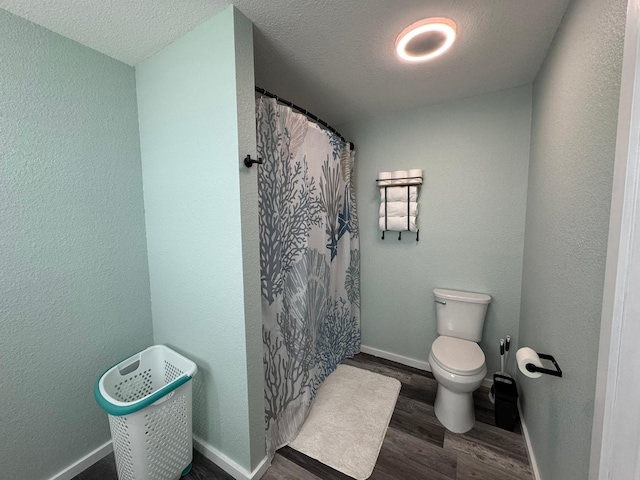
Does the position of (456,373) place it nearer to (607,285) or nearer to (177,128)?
(607,285)

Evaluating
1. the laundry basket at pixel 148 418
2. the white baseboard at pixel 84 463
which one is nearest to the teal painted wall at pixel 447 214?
the laundry basket at pixel 148 418

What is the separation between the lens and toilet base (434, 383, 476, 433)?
1.54 metres

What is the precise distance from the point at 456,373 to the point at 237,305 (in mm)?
1373

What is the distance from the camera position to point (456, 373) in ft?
4.85

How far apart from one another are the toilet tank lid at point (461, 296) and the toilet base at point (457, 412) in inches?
24.7

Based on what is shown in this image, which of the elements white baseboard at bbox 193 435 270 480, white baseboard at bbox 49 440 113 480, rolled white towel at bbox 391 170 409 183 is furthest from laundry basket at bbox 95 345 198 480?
rolled white towel at bbox 391 170 409 183

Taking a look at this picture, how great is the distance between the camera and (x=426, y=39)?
3.99 feet

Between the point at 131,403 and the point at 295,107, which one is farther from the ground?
the point at 295,107

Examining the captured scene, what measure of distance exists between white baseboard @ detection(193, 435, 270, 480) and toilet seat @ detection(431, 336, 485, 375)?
3.95 ft

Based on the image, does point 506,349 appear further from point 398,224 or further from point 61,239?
point 61,239

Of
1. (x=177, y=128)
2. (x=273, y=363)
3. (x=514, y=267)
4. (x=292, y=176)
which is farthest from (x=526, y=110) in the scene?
(x=273, y=363)

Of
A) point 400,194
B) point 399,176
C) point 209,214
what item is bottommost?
point 209,214

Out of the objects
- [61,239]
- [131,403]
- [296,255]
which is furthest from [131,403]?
[296,255]

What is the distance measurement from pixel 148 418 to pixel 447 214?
2.26 m
